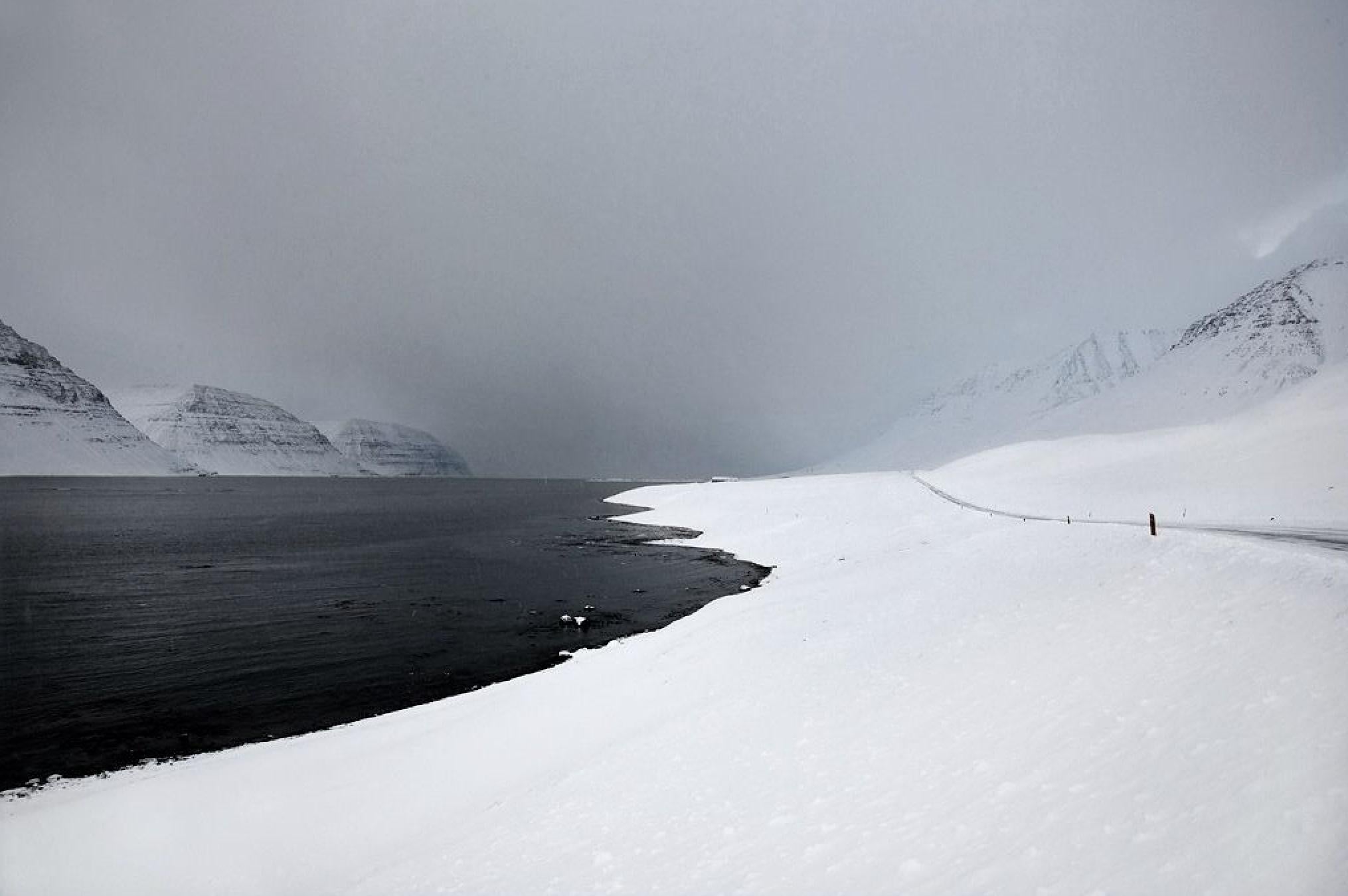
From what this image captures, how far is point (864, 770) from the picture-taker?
10.3 metres

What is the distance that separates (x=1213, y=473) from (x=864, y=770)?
4507 cm

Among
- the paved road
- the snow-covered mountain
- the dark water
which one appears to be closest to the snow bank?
the paved road

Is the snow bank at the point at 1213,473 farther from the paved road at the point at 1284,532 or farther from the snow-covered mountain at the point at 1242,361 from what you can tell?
the snow-covered mountain at the point at 1242,361

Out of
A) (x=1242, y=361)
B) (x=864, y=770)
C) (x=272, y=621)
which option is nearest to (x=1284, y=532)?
(x=864, y=770)

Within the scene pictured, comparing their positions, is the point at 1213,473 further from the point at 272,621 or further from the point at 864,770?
the point at 272,621

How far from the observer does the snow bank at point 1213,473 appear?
31453 mm

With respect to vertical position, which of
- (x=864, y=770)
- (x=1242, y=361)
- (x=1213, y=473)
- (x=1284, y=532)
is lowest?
(x=864, y=770)

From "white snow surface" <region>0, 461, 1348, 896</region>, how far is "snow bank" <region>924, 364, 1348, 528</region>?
55.6ft

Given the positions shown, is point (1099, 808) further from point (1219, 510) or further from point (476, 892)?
point (1219, 510)

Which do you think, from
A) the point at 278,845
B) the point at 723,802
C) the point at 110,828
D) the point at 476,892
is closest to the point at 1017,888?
the point at 723,802

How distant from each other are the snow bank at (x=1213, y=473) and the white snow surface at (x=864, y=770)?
55.6ft

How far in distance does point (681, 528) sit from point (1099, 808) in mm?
66582

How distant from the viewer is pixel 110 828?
42.3ft

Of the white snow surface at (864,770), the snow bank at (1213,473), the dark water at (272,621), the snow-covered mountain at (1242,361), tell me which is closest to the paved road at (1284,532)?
the snow bank at (1213,473)
